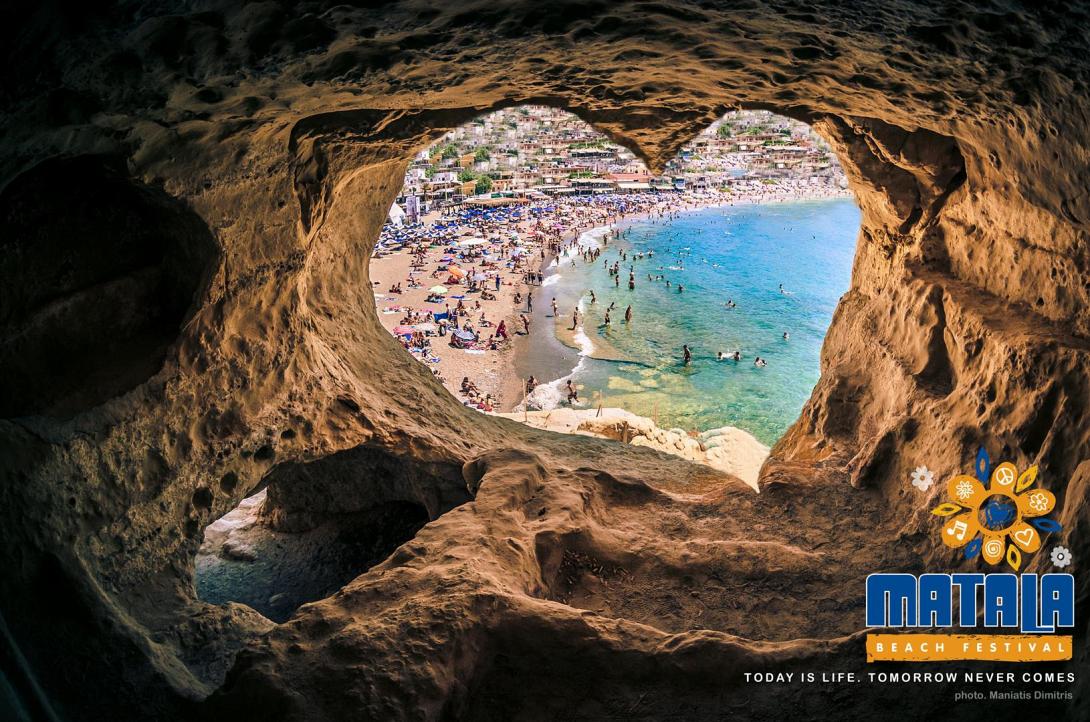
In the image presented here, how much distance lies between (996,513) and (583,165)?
70142 millimetres

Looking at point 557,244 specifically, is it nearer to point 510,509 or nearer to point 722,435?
point 722,435

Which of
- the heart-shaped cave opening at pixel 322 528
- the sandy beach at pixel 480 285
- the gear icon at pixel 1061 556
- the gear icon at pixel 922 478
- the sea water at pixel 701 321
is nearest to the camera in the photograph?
the gear icon at pixel 1061 556

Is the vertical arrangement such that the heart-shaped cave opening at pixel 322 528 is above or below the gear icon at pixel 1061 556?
below

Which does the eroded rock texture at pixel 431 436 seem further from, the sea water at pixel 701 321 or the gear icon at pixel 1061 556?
the sea water at pixel 701 321

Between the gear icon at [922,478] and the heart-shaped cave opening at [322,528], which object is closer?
the gear icon at [922,478]

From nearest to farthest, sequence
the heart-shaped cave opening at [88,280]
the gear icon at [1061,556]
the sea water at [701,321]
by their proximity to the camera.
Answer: the gear icon at [1061,556]
the heart-shaped cave opening at [88,280]
the sea water at [701,321]

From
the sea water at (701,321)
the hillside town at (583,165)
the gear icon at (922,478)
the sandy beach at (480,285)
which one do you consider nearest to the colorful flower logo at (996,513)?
the gear icon at (922,478)

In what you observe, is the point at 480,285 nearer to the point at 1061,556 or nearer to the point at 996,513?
the point at 996,513

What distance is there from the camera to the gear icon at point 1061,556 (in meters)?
4.04

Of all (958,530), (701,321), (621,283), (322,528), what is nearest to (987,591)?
(958,530)

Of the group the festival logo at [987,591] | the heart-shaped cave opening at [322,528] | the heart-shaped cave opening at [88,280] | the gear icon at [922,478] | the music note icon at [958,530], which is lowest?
the heart-shaped cave opening at [322,528]

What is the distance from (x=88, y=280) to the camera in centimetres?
677

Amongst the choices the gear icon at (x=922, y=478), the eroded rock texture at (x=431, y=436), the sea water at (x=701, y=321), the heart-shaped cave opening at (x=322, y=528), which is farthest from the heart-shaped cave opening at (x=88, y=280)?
the sea water at (x=701, y=321)

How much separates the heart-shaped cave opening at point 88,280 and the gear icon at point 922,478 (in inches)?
288
